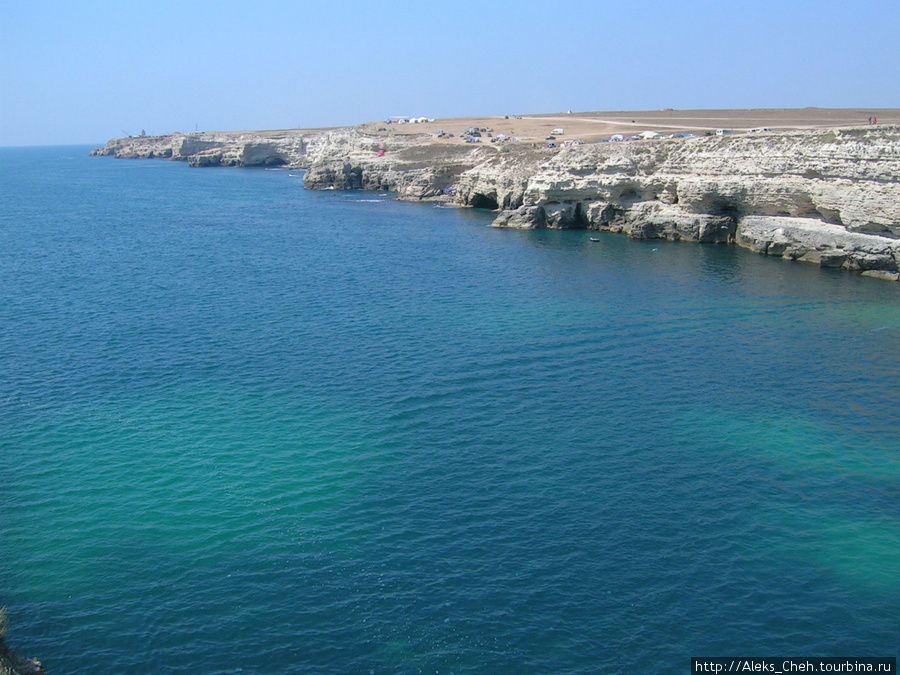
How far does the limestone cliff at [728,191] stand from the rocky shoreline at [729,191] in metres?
0.11

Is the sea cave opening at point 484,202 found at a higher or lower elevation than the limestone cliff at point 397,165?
lower

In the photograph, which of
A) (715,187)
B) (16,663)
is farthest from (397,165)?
(16,663)

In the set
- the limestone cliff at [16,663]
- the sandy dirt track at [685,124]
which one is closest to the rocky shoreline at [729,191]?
the sandy dirt track at [685,124]

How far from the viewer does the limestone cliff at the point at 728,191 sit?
68250 millimetres

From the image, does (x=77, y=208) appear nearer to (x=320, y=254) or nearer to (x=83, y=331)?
(x=320, y=254)

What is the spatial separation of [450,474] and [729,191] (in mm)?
59870

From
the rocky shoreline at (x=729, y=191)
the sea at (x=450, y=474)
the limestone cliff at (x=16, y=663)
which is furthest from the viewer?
the rocky shoreline at (x=729, y=191)

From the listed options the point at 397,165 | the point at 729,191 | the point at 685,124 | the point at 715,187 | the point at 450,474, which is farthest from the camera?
the point at 397,165

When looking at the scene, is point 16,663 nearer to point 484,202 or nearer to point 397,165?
point 484,202

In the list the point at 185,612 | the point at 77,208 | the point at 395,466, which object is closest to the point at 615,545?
the point at 395,466

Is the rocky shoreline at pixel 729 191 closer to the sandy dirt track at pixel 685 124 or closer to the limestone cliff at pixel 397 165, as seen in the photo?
the limestone cliff at pixel 397 165

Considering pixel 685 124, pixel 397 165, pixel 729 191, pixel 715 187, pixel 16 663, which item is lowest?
pixel 16 663

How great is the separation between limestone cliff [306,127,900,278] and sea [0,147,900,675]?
6158 mm

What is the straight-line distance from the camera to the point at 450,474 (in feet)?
112
